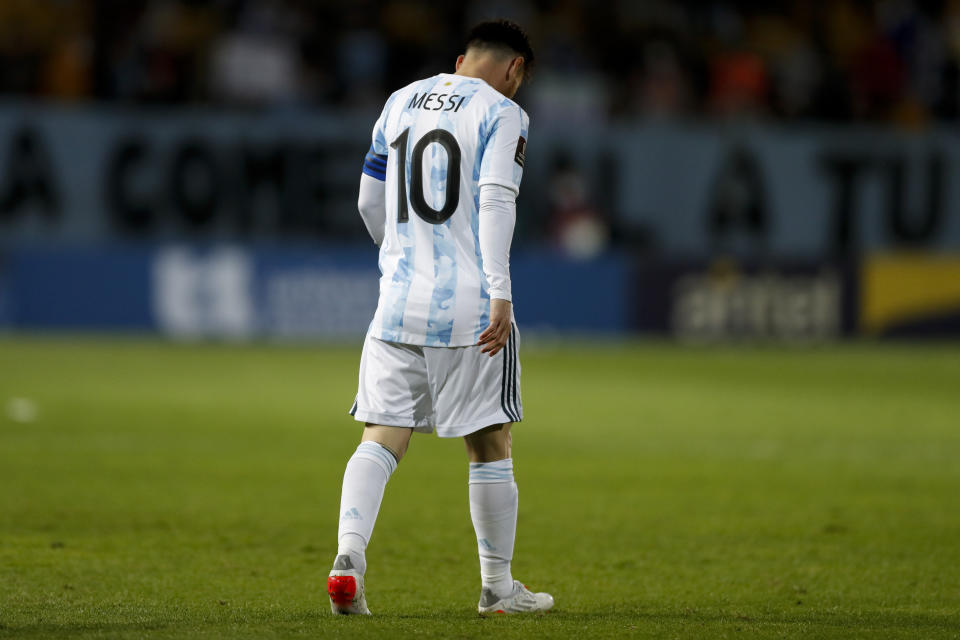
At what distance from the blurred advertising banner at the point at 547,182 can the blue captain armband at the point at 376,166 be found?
1416cm

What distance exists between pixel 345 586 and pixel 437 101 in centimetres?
162

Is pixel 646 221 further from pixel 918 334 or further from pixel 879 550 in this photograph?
pixel 879 550

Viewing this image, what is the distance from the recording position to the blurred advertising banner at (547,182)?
19.0 meters

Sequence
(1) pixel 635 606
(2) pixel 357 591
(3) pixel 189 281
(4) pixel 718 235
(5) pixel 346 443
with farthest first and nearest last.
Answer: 1. (4) pixel 718 235
2. (3) pixel 189 281
3. (5) pixel 346 443
4. (1) pixel 635 606
5. (2) pixel 357 591

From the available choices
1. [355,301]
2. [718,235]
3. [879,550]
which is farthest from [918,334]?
[879,550]

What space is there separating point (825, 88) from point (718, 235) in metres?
2.73

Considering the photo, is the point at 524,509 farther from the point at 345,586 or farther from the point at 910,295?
the point at 910,295

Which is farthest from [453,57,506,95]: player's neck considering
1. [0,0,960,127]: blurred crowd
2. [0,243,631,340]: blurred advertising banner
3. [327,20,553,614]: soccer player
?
[0,0,960,127]: blurred crowd

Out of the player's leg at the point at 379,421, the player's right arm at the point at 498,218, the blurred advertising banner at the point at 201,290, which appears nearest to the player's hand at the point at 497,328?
the player's right arm at the point at 498,218

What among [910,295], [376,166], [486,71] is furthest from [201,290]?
[486,71]

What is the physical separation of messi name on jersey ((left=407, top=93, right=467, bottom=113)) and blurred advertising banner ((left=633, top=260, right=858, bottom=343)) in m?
14.9

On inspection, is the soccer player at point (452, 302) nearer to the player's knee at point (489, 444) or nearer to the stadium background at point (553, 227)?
the player's knee at point (489, 444)

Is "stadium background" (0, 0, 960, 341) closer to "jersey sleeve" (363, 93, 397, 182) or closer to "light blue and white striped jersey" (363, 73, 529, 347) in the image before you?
"jersey sleeve" (363, 93, 397, 182)

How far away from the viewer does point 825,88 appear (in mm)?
21250
